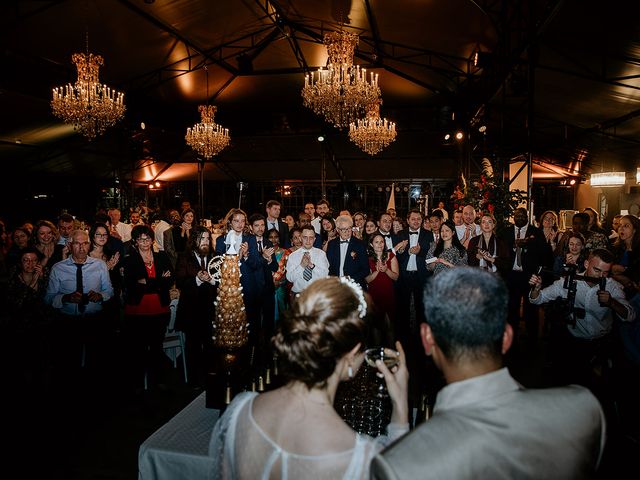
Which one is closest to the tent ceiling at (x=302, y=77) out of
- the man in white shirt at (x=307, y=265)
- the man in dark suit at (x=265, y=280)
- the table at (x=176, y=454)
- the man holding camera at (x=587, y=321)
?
the man holding camera at (x=587, y=321)

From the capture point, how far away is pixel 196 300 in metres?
4.32

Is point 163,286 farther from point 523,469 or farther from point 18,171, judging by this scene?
point 18,171

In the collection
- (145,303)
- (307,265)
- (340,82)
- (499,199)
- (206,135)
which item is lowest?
(145,303)

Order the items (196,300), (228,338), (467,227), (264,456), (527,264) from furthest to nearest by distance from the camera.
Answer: (467,227)
(527,264)
(196,300)
(228,338)
(264,456)

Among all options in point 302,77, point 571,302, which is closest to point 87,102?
point 302,77

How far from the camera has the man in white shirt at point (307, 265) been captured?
4.72 metres

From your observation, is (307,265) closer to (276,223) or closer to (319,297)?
(276,223)

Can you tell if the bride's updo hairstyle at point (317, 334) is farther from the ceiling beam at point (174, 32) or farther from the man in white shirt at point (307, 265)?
the ceiling beam at point (174, 32)

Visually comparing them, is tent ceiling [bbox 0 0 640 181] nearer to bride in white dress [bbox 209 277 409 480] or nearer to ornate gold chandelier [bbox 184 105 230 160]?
ornate gold chandelier [bbox 184 105 230 160]

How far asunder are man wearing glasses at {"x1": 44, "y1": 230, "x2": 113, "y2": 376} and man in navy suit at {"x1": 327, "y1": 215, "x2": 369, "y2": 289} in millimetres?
2509

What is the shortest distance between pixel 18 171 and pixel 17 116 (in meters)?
2.64

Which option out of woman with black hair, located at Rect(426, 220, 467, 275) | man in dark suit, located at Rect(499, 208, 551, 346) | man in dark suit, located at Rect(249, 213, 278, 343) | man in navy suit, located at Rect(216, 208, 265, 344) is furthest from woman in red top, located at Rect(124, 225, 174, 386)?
man in dark suit, located at Rect(499, 208, 551, 346)

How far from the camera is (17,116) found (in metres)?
9.53

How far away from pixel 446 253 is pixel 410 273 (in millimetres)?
743
